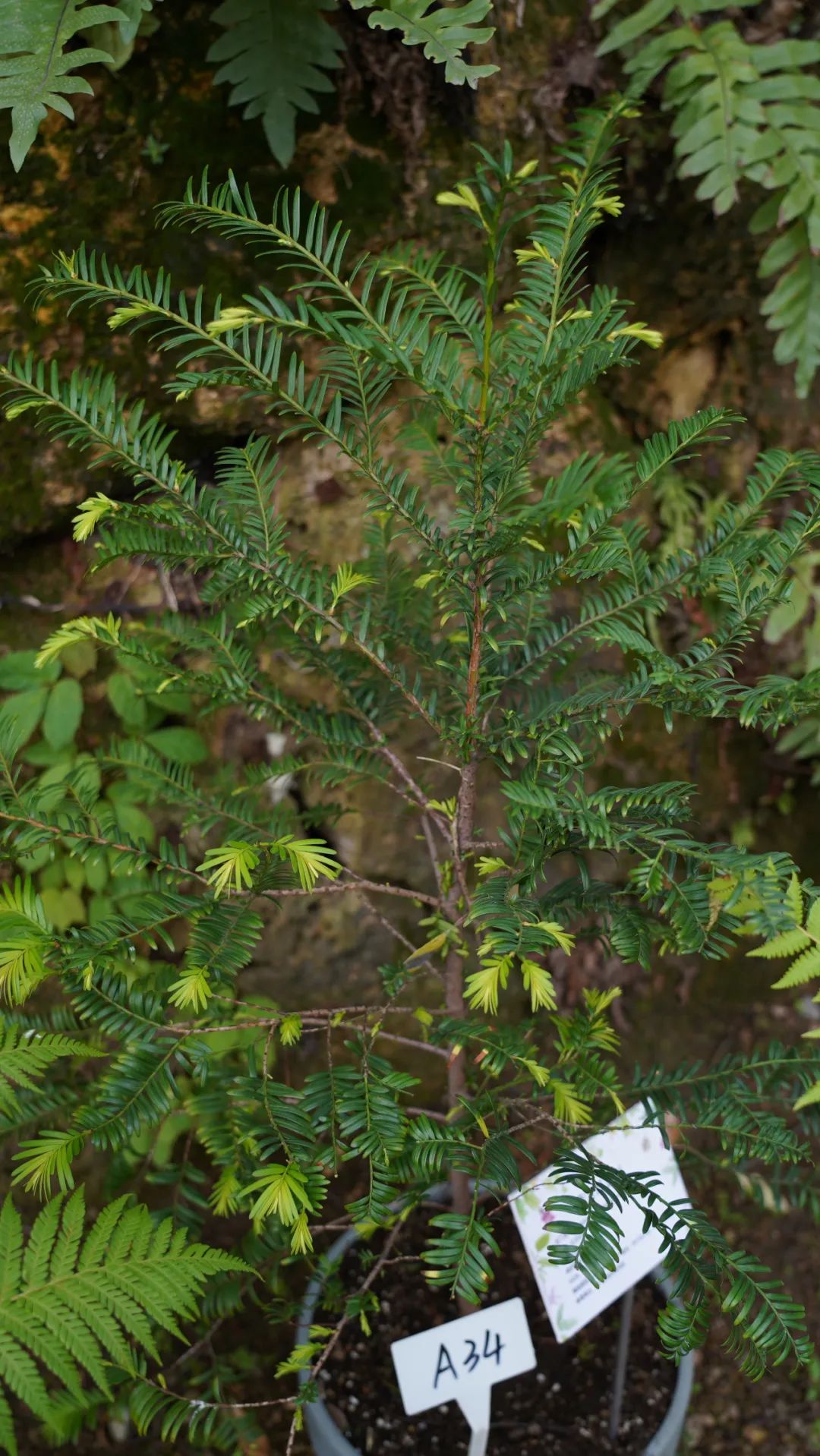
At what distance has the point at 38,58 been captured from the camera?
4.64 feet

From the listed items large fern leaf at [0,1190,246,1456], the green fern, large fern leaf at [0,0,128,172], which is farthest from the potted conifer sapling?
the green fern

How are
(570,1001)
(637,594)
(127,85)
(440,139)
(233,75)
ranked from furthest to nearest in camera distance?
(570,1001), (440,139), (127,85), (233,75), (637,594)

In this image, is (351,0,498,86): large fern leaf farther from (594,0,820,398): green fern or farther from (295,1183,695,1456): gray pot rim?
(295,1183,695,1456): gray pot rim

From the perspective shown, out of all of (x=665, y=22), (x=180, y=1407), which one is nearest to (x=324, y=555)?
(x=665, y=22)

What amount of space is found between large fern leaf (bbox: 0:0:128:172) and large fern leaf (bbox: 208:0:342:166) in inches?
13.0

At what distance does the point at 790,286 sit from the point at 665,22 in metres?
0.63

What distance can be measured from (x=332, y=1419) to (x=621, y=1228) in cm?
57

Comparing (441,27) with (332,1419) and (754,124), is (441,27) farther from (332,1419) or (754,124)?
(332,1419)

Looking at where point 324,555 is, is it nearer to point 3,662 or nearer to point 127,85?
point 3,662

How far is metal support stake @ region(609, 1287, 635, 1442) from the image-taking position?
1597 millimetres

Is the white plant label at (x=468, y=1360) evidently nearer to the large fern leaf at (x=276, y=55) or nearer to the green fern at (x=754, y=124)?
the green fern at (x=754, y=124)

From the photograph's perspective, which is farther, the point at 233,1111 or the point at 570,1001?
the point at 570,1001

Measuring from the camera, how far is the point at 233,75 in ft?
5.72

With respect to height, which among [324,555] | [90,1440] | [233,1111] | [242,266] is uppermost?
[242,266]
